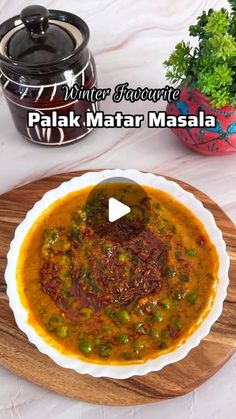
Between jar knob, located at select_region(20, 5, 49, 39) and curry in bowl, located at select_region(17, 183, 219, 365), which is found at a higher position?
jar knob, located at select_region(20, 5, 49, 39)

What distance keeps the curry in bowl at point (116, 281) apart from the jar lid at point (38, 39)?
533 millimetres

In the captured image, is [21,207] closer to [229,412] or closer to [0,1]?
[229,412]

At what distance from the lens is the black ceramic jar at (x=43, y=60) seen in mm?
1927

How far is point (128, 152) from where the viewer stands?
231 centimetres

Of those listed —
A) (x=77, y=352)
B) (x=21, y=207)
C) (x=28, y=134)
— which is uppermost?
(x=28, y=134)

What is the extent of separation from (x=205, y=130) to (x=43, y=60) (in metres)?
0.68

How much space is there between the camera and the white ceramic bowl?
5.24ft

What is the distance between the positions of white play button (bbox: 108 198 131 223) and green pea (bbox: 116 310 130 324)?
0.38 m

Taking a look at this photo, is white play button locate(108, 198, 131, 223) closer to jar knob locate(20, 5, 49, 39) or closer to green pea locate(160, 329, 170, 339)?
green pea locate(160, 329, 170, 339)

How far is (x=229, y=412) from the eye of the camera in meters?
1.66

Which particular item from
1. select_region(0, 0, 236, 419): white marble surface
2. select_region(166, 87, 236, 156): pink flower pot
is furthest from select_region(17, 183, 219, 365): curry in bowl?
select_region(166, 87, 236, 156): pink flower pot

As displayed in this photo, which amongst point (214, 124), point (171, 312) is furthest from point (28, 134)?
point (171, 312)

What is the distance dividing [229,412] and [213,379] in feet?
0.36

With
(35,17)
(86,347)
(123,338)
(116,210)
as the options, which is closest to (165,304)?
(123,338)
